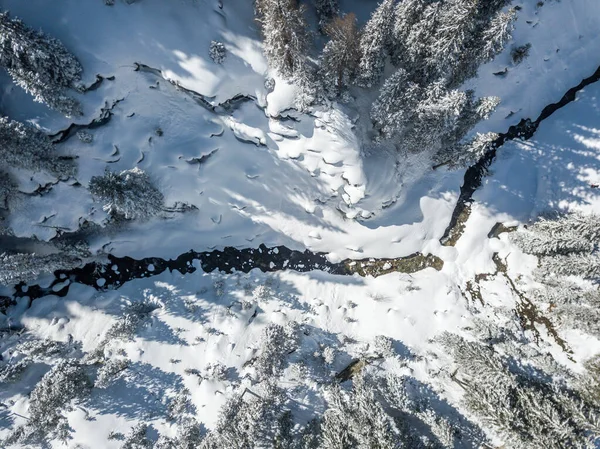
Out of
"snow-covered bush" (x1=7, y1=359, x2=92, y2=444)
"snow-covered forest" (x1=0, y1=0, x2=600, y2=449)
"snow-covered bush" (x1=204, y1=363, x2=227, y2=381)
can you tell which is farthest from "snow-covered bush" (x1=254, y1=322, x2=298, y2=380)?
"snow-covered bush" (x1=7, y1=359, x2=92, y2=444)

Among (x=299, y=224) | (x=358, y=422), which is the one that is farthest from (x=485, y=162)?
(x=358, y=422)

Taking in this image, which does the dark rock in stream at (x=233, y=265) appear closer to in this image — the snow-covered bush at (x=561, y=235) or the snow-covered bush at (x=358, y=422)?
the snow-covered bush at (x=561, y=235)

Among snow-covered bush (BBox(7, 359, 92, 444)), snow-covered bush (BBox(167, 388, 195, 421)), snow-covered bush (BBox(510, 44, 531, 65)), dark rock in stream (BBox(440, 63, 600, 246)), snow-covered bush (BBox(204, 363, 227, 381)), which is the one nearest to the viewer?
snow-covered bush (BBox(7, 359, 92, 444))

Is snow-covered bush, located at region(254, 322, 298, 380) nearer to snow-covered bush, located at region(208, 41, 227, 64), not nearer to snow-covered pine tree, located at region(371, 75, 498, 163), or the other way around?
snow-covered pine tree, located at region(371, 75, 498, 163)

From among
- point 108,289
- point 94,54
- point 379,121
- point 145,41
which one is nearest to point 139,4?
point 145,41

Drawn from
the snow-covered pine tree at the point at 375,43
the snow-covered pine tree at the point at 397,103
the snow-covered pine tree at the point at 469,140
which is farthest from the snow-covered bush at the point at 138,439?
the snow-covered pine tree at the point at 469,140

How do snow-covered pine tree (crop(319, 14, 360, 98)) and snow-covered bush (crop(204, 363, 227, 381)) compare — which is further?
snow-covered bush (crop(204, 363, 227, 381))

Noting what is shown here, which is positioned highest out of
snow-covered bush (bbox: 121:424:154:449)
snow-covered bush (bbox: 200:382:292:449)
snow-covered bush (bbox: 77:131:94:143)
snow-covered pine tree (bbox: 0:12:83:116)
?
snow-covered pine tree (bbox: 0:12:83:116)
